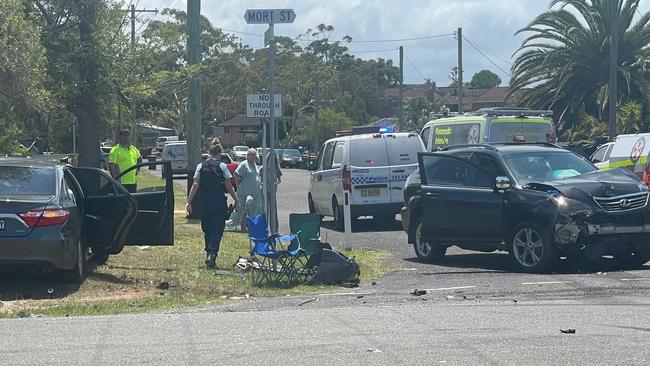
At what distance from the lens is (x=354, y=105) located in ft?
313

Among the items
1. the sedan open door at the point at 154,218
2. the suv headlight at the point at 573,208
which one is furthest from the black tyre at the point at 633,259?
the sedan open door at the point at 154,218

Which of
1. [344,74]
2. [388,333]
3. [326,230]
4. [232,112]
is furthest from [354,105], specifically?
[388,333]

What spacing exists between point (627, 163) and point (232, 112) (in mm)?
65398

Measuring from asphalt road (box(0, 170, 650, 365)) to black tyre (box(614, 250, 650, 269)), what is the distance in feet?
2.33

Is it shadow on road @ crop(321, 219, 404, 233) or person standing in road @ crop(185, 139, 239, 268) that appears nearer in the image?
person standing in road @ crop(185, 139, 239, 268)

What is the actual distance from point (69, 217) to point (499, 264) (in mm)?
6046

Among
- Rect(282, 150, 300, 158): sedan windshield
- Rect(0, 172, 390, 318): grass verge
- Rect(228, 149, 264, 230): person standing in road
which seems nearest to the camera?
Rect(0, 172, 390, 318): grass verge

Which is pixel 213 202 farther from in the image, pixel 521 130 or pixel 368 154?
pixel 521 130

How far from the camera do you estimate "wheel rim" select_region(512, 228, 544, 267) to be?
1311 centimetres

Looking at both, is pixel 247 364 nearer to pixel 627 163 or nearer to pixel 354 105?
pixel 627 163

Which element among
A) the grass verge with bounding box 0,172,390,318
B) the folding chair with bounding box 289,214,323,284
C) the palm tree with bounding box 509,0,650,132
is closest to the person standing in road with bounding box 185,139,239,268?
the grass verge with bounding box 0,172,390,318

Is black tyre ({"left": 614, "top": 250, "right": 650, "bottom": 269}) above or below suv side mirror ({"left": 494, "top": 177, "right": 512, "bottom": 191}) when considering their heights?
below

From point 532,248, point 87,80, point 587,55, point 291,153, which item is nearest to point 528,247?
point 532,248

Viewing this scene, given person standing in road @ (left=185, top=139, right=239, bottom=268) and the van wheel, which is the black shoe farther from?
the van wheel
